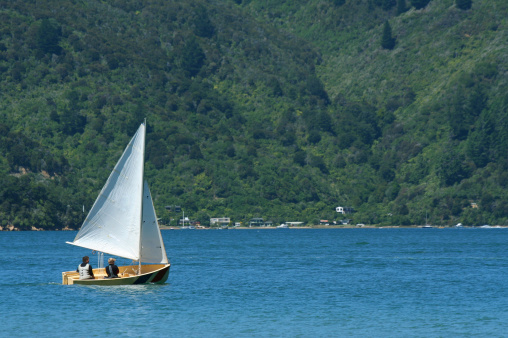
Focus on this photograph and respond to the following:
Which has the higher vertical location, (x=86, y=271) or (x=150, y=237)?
(x=150, y=237)

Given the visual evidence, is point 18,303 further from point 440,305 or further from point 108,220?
point 440,305

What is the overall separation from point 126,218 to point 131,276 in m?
4.15

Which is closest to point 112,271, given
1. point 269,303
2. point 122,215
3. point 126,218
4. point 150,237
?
point 150,237

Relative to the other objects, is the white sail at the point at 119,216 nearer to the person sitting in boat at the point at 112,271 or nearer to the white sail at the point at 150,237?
the white sail at the point at 150,237

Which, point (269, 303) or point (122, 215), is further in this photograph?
point (122, 215)

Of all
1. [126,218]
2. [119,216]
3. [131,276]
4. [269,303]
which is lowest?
[269,303]

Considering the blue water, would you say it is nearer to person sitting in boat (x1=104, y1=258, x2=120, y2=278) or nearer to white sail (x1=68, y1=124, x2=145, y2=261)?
person sitting in boat (x1=104, y1=258, x2=120, y2=278)

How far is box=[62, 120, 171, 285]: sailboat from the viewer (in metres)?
57.5

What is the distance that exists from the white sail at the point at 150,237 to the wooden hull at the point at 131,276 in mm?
1281

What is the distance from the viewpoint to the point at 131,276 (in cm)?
5875

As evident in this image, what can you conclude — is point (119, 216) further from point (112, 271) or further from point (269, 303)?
point (269, 303)

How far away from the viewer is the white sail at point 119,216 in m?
57.6

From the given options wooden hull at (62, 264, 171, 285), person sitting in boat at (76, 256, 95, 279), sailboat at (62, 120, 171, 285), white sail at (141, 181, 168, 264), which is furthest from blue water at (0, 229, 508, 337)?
sailboat at (62, 120, 171, 285)

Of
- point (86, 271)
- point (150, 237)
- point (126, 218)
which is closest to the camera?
point (126, 218)
